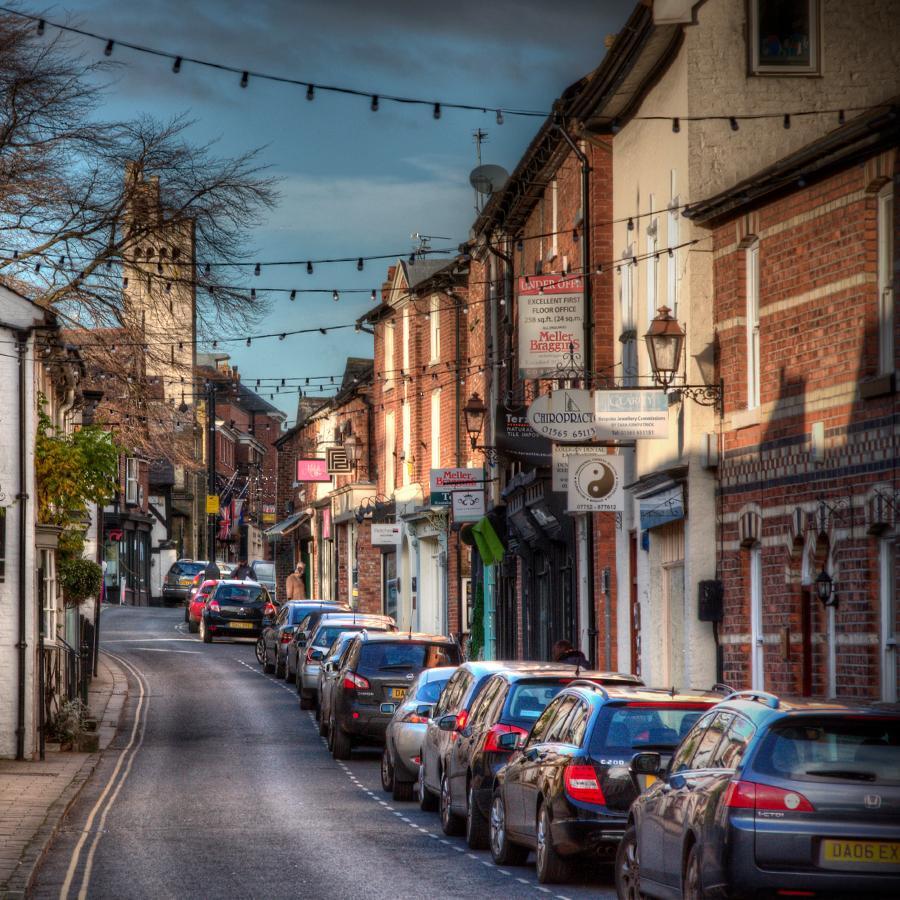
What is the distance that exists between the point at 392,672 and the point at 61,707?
4.99 m

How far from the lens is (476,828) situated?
16.1m

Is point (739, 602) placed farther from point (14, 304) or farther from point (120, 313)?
point (120, 313)

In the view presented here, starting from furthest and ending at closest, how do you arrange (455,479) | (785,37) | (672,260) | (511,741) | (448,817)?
(455,479) < (672,260) < (785,37) < (448,817) < (511,741)

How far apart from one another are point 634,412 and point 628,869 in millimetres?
10194

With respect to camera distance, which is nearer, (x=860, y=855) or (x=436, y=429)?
(x=860, y=855)

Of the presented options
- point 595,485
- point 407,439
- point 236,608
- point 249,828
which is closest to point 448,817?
point 249,828

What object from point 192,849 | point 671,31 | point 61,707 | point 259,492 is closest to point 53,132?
point 61,707

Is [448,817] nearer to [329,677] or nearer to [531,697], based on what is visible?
[531,697]

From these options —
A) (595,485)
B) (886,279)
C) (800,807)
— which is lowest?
(800,807)

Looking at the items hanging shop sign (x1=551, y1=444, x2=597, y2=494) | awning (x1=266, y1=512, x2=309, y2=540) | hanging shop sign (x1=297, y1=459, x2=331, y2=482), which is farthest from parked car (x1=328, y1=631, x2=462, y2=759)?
awning (x1=266, y1=512, x2=309, y2=540)

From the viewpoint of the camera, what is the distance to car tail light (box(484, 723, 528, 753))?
1580cm

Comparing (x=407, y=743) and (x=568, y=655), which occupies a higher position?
(x=568, y=655)

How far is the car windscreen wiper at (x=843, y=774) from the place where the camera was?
9.70 metres

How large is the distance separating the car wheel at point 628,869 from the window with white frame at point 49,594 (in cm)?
1485
